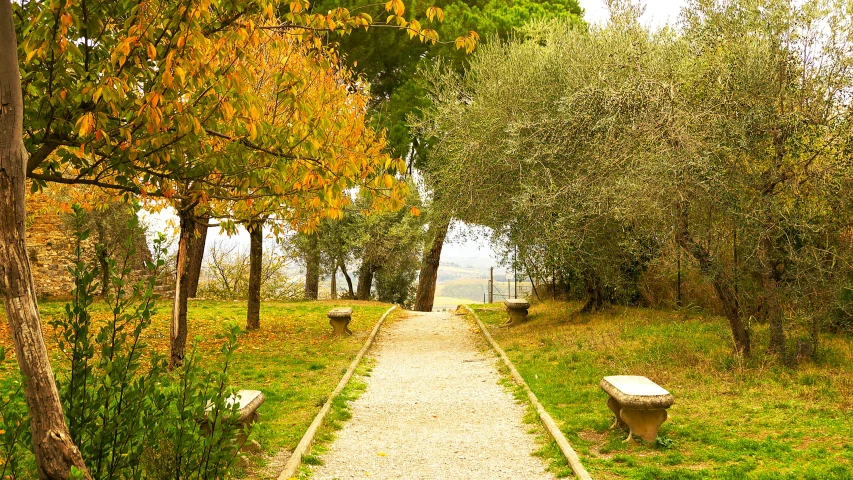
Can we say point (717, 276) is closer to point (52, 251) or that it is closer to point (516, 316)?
point (516, 316)

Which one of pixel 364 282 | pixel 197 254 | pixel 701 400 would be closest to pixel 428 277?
pixel 364 282

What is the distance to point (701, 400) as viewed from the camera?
8578 millimetres

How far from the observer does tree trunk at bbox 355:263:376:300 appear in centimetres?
2788

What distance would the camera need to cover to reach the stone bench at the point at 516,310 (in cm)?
1755

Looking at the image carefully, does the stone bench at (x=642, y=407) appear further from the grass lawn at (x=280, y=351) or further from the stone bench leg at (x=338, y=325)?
the stone bench leg at (x=338, y=325)

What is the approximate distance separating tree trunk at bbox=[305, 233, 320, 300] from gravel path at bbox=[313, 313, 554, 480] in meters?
14.0

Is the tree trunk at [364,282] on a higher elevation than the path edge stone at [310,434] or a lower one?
higher

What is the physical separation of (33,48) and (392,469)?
453cm

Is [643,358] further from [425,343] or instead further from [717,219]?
[425,343]

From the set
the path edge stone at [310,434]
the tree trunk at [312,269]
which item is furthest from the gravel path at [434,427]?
the tree trunk at [312,269]

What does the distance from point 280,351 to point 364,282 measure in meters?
14.7

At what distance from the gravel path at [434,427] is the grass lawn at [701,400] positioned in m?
0.60

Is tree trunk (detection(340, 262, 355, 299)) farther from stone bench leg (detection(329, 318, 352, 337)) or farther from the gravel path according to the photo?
the gravel path

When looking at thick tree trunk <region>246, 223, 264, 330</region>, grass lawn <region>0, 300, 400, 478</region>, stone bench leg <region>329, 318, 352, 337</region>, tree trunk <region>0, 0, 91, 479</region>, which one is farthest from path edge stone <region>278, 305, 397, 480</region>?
thick tree trunk <region>246, 223, 264, 330</region>
